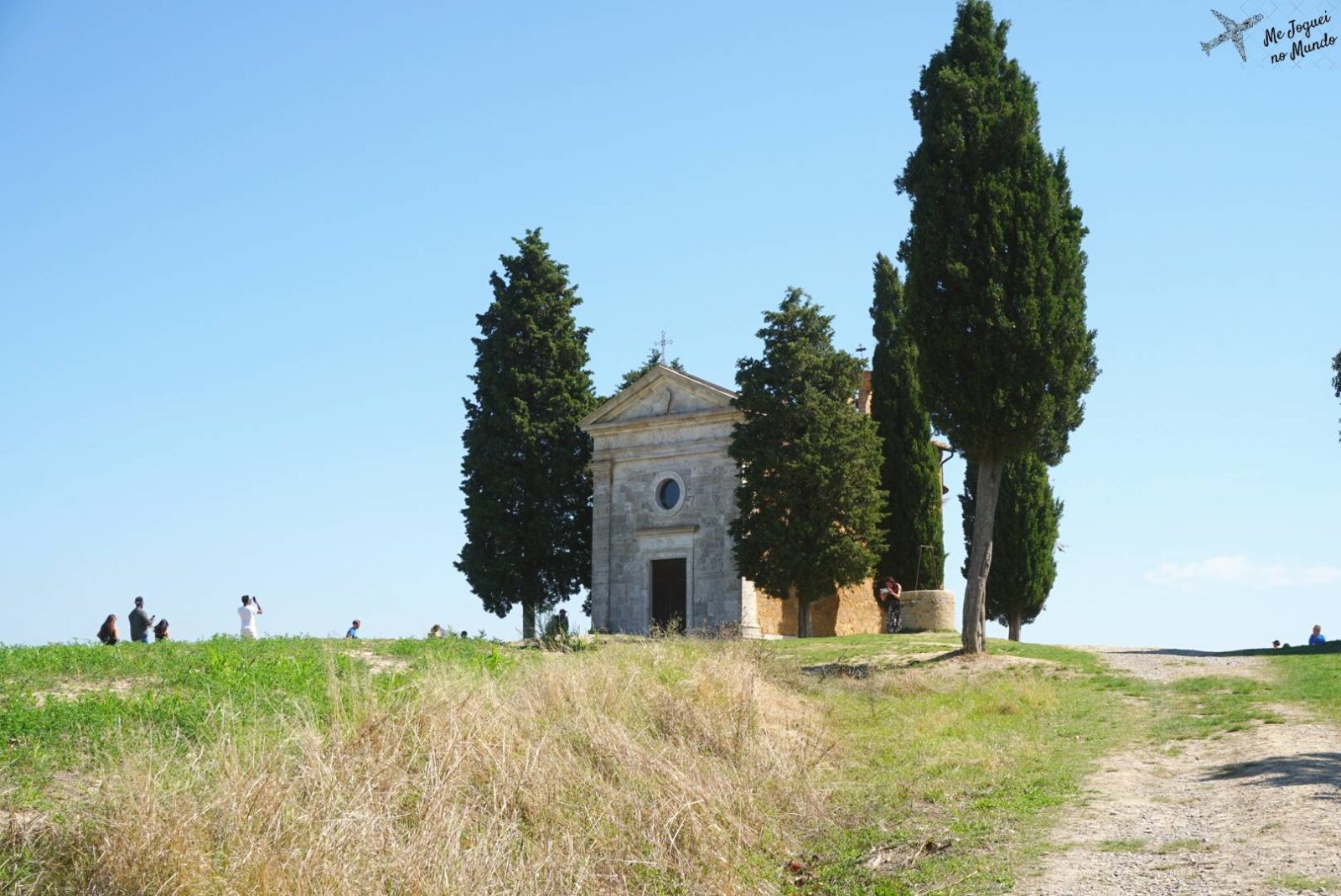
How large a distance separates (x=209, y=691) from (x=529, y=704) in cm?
275

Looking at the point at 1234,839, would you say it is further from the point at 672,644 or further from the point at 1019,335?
the point at 1019,335

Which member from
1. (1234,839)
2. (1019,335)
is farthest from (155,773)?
(1019,335)

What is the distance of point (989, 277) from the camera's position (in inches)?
732

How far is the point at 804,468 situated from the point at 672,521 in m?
4.15

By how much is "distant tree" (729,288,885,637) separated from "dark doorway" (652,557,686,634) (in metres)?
2.07

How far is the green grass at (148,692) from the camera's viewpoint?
8562 millimetres

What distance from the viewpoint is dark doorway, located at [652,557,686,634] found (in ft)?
98.7

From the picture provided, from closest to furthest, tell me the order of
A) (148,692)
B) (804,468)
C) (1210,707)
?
(148,692)
(1210,707)
(804,468)

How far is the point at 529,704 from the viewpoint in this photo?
10.0m

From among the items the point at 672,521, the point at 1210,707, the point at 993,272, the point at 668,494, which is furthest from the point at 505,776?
the point at 668,494

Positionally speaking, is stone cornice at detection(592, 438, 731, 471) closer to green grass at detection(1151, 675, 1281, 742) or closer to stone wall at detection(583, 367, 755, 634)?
stone wall at detection(583, 367, 755, 634)

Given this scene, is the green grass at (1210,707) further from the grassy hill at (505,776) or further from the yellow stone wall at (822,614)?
the yellow stone wall at (822,614)

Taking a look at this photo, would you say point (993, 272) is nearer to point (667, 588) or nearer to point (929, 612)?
point (929, 612)

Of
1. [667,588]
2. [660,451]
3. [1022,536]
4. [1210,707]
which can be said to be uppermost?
[660,451]
